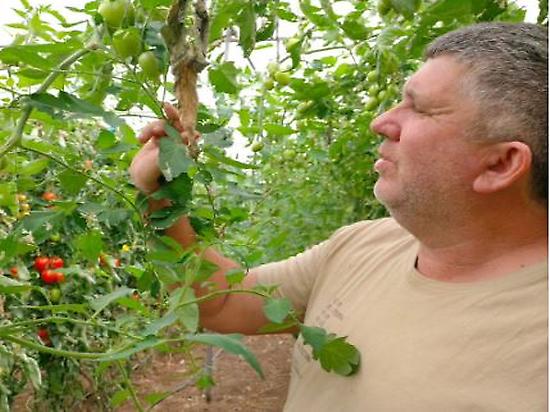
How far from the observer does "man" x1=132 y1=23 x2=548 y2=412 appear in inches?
41.0

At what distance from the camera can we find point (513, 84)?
109cm

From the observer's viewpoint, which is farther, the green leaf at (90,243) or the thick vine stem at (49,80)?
the green leaf at (90,243)

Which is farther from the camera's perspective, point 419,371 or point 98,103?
point 419,371

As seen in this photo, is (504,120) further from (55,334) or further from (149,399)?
(55,334)

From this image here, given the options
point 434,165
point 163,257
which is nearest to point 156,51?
point 163,257

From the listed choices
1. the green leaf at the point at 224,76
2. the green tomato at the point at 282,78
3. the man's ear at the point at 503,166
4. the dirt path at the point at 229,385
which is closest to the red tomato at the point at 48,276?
the green tomato at the point at 282,78

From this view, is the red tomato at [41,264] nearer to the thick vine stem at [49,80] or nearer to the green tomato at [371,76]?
the green tomato at [371,76]

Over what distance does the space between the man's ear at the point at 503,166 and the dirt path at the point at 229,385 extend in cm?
296

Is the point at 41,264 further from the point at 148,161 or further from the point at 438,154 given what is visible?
the point at 438,154

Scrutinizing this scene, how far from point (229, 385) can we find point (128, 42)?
151 inches

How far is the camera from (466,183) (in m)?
1.13

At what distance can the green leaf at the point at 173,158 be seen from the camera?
879 millimetres

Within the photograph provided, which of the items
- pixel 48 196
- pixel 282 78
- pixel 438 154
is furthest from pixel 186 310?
pixel 48 196

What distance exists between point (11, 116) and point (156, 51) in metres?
0.35
